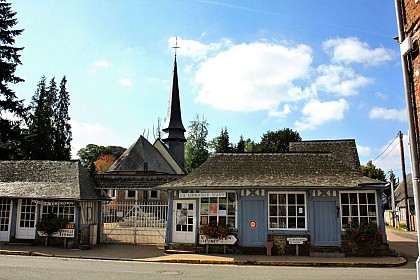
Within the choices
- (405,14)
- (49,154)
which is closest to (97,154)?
(49,154)

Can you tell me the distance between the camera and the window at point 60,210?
1766 centimetres

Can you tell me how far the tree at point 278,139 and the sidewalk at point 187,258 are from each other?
40594 millimetres

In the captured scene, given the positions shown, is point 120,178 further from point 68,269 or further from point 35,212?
point 68,269

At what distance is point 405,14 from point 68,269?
36.1ft

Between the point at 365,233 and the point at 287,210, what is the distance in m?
3.14

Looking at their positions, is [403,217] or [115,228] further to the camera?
[403,217]

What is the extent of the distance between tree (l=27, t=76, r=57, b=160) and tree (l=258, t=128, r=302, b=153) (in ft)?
94.9

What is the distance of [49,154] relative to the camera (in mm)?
40406

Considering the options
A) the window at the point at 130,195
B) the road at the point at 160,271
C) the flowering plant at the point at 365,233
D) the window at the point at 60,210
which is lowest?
the road at the point at 160,271

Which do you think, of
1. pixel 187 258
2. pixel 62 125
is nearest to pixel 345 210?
pixel 187 258

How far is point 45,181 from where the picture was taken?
18.7 m

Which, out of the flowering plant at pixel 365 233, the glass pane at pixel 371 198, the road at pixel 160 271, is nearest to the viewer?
the road at pixel 160 271

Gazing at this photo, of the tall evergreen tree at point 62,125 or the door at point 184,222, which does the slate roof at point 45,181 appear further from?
the tall evergreen tree at point 62,125

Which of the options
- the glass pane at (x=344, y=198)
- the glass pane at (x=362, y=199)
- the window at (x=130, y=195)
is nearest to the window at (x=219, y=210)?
the glass pane at (x=344, y=198)
